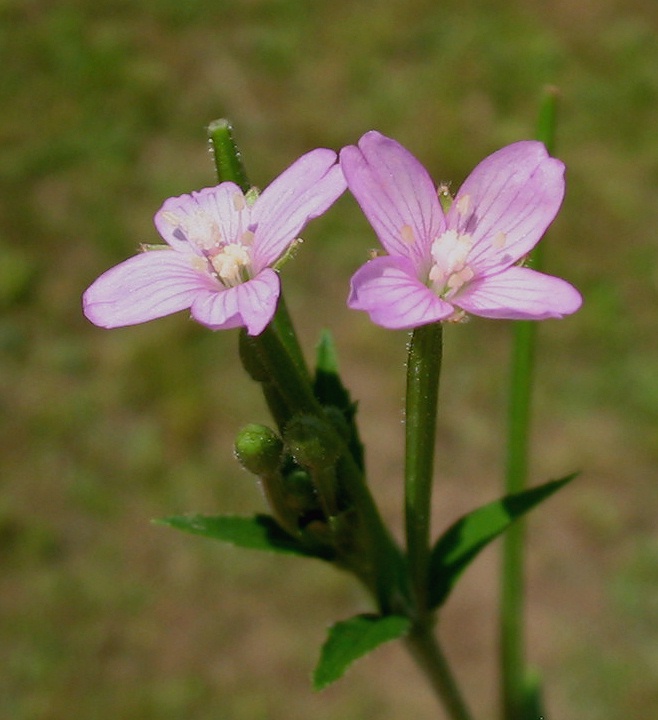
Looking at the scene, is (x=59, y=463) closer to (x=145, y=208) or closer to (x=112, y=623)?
(x=112, y=623)

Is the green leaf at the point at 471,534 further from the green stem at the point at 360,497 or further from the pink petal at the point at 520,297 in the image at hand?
the pink petal at the point at 520,297

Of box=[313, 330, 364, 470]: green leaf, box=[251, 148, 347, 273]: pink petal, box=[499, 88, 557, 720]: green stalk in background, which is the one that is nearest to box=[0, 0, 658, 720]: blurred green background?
box=[499, 88, 557, 720]: green stalk in background

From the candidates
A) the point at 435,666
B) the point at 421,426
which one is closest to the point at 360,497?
the point at 421,426

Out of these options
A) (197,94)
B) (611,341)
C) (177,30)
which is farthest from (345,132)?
(611,341)

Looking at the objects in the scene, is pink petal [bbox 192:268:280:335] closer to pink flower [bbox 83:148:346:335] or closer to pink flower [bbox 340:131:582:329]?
pink flower [bbox 83:148:346:335]

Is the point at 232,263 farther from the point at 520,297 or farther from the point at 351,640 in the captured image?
the point at 351,640

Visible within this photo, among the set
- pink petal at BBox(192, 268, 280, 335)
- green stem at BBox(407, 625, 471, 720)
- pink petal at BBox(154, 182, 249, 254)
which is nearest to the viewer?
pink petal at BBox(192, 268, 280, 335)
